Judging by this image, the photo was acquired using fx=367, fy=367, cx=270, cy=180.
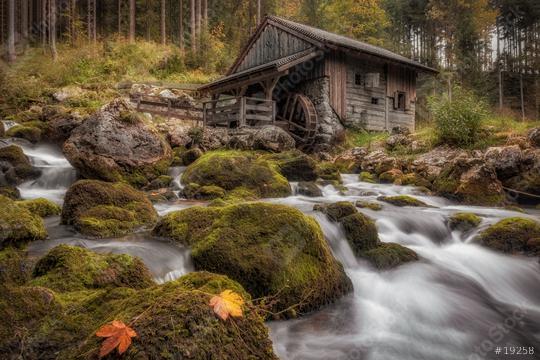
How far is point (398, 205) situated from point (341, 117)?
10.8 metres

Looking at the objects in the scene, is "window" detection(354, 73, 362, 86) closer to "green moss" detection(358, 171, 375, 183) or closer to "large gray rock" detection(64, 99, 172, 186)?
"green moss" detection(358, 171, 375, 183)

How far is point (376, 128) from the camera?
20.3 metres

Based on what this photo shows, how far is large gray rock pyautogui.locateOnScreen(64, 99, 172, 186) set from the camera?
9281 mm

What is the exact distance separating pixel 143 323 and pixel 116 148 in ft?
28.1

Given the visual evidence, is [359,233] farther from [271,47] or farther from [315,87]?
[271,47]

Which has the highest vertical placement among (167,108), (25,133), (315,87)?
(315,87)

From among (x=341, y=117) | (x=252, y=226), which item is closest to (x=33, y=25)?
(x=341, y=117)

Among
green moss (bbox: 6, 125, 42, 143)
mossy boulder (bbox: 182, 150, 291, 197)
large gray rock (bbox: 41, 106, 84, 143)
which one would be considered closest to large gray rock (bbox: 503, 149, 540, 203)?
mossy boulder (bbox: 182, 150, 291, 197)

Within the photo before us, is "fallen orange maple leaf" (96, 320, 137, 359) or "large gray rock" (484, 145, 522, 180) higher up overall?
"large gray rock" (484, 145, 522, 180)

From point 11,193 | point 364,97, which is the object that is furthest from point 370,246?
point 364,97

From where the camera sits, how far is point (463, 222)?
7.14m

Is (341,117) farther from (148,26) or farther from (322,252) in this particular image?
(148,26)

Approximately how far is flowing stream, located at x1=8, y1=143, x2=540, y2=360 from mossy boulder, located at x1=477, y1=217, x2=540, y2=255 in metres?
0.21

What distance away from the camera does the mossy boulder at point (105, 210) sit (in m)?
5.56
